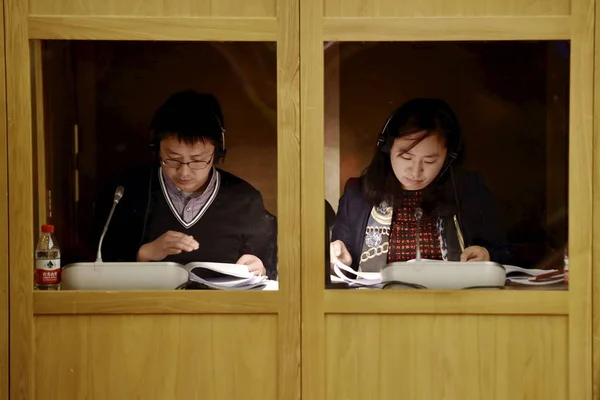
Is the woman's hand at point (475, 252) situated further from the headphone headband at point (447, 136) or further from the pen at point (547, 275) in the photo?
the headphone headband at point (447, 136)

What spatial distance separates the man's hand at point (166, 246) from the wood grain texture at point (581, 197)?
102 centimetres

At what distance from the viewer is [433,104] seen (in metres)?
2.07

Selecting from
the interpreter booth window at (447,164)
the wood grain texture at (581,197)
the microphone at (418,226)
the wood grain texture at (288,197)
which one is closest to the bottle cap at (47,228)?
the wood grain texture at (288,197)

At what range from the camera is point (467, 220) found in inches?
82.2

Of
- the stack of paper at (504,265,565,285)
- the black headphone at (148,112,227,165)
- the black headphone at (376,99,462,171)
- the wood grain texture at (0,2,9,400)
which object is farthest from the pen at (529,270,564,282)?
the wood grain texture at (0,2,9,400)

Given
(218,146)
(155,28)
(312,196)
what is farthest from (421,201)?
(155,28)

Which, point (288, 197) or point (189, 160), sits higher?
point (189, 160)

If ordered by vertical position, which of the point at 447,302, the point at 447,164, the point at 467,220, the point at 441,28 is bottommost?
the point at 447,302

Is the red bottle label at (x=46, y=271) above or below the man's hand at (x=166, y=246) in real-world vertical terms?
below

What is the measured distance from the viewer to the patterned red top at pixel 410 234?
6.84 ft

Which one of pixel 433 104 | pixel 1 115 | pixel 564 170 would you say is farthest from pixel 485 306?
pixel 1 115

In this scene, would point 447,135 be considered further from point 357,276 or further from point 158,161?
point 158,161

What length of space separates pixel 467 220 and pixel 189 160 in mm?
771

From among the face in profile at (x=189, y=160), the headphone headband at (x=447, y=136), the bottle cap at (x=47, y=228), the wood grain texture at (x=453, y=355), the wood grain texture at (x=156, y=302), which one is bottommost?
the wood grain texture at (x=453, y=355)
